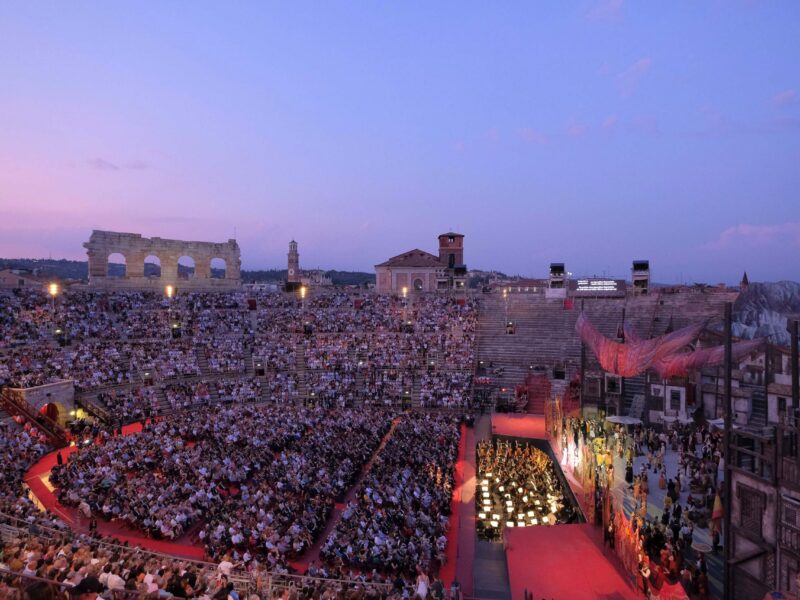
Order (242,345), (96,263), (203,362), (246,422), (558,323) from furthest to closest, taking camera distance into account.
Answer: (96,263), (558,323), (242,345), (203,362), (246,422)

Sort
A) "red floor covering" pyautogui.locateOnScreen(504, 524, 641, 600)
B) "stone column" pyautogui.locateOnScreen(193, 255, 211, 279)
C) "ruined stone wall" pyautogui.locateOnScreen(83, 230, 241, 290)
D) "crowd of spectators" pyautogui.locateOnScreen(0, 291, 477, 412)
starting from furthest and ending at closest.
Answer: "stone column" pyautogui.locateOnScreen(193, 255, 211, 279)
"ruined stone wall" pyautogui.locateOnScreen(83, 230, 241, 290)
"crowd of spectators" pyautogui.locateOnScreen(0, 291, 477, 412)
"red floor covering" pyautogui.locateOnScreen(504, 524, 641, 600)

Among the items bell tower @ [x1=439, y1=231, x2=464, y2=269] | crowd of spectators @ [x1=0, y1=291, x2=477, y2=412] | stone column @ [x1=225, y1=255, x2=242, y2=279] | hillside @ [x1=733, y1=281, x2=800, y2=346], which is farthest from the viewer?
bell tower @ [x1=439, y1=231, x2=464, y2=269]

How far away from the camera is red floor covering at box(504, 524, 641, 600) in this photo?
12555 mm

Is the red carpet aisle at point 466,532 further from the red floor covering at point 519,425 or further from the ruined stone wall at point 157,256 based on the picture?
the ruined stone wall at point 157,256

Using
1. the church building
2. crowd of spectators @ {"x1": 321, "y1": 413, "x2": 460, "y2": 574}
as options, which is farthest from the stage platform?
the church building

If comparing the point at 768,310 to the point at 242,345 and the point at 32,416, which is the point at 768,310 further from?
the point at 32,416

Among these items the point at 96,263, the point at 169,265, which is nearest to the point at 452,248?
the point at 169,265

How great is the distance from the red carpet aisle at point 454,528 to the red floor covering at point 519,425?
313 cm

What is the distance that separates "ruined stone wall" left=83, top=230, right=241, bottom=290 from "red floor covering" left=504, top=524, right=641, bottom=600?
3930 cm

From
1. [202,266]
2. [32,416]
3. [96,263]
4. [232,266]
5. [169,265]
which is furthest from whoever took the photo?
[232,266]

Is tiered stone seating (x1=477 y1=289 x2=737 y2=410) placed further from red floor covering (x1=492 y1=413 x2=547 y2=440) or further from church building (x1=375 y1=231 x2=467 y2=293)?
church building (x1=375 y1=231 x2=467 y2=293)

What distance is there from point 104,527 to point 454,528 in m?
10.8

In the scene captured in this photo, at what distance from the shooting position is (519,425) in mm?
28203

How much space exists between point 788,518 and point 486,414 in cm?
2232
